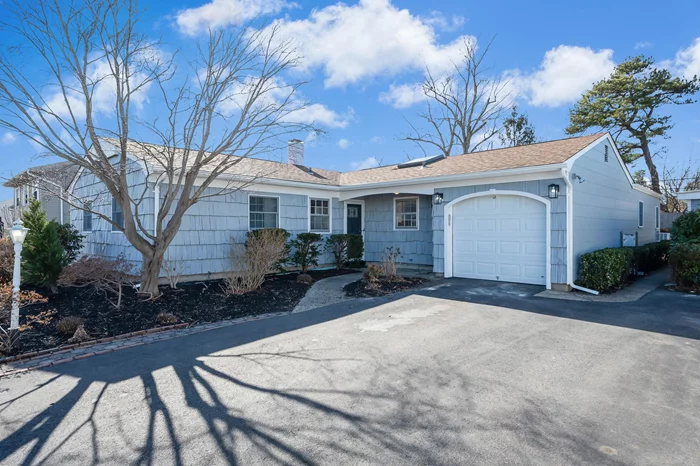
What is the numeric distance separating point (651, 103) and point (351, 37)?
60.3 feet

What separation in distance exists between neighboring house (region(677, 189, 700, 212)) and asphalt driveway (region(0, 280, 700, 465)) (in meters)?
12.8

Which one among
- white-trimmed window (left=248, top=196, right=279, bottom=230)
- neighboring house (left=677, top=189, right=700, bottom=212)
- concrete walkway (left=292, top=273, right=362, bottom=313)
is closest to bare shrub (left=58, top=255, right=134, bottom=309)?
concrete walkway (left=292, top=273, right=362, bottom=313)

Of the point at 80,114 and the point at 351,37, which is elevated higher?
the point at 351,37

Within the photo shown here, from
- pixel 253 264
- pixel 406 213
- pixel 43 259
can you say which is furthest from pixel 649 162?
pixel 43 259

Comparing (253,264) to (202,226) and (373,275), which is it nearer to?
(202,226)

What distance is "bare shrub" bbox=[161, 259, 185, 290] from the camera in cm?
885

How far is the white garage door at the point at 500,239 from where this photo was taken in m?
9.28

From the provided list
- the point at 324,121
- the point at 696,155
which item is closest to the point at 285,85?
the point at 324,121

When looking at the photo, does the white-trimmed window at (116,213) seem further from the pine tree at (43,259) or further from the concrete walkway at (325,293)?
the concrete walkway at (325,293)

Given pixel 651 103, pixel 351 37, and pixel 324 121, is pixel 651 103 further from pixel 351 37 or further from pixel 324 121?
pixel 324 121

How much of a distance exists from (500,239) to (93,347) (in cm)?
876

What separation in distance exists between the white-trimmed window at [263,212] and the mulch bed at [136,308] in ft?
8.22

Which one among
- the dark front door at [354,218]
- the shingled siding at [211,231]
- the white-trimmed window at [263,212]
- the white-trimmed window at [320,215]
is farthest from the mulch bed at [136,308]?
the dark front door at [354,218]

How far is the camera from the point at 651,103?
20.7m
